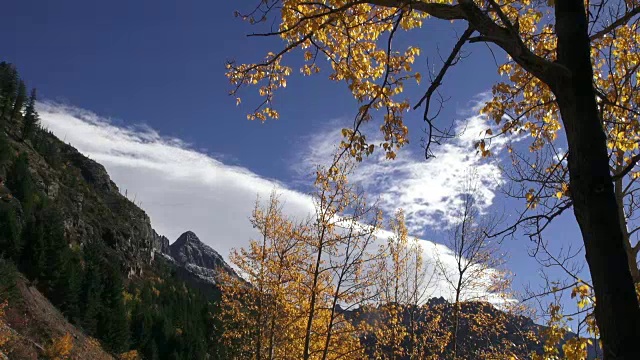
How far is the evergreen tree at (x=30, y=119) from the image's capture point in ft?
303

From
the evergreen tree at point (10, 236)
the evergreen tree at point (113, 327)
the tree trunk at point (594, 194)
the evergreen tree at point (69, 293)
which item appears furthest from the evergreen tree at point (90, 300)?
the tree trunk at point (594, 194)

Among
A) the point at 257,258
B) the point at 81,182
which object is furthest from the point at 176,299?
the point at 257,258

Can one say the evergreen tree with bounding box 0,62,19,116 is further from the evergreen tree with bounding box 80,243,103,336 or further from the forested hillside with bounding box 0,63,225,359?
the evergreen tree with bounding box 80,243,103,336

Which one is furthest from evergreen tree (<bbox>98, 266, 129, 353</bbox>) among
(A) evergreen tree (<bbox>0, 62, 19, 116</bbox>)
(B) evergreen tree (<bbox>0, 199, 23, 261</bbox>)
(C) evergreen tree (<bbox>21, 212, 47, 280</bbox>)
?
(A) evergreen tree (<bbox>0, 62, 19, 116</bbox>)

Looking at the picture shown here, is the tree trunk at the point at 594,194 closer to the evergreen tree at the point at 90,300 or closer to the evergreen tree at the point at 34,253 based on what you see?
the evergreen tree at the point at 90,300

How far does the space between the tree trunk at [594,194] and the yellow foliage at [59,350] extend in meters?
31.8

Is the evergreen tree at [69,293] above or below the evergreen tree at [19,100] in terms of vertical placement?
below

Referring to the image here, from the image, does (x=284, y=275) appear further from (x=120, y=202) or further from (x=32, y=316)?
(x=120, y=202)

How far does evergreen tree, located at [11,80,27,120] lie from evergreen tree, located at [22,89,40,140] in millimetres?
1226

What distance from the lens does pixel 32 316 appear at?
1351 inches

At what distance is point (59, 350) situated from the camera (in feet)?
95.4

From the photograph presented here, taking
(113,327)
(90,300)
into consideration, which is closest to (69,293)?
(90,300)

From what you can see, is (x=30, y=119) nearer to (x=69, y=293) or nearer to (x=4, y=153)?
(x=4, y=153)

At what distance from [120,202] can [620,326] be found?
136404 millimetres
